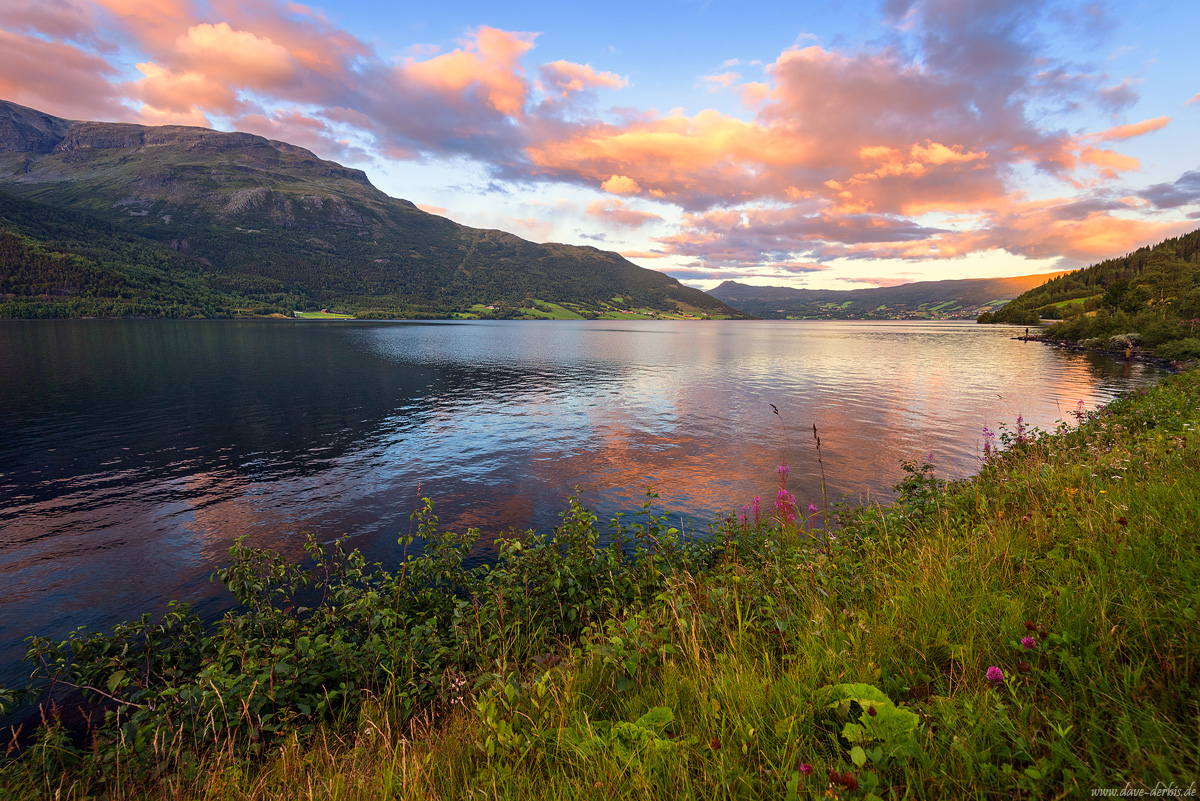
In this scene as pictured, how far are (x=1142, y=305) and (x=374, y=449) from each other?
153222 millimetres

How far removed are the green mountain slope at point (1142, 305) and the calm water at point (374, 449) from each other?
2437 centimetres

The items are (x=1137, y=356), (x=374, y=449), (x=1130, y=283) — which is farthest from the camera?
(x=1130, y=283)

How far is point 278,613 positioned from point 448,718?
4.88 meters

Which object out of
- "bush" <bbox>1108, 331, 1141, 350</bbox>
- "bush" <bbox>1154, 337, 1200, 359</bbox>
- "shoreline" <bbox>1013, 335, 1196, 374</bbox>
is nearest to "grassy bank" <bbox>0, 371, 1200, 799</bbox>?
"shoreline" <bbox>1013, 335, 1196, 374</bbox>

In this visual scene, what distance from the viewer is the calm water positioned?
16.9 metres

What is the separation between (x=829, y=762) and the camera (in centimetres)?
298

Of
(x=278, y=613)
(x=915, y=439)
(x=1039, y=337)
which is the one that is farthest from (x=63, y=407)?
(x=1039, y=337)

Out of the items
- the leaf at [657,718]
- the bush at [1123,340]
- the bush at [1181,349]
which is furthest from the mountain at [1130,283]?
the leaf at [657,718]

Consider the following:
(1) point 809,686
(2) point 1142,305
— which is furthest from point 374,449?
(2) point 1142,305

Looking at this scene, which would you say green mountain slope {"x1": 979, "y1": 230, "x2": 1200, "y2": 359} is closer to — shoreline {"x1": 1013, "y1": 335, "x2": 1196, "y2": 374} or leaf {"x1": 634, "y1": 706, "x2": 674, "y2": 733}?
shoreline {"x1": 1013, "y1": 335, "x2": 1196, "y2": 374}

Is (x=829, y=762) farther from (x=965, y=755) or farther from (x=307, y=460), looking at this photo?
(x=307, y=460)

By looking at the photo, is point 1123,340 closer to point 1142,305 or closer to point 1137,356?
point 1137,356

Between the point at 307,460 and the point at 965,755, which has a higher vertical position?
the point at 965,755

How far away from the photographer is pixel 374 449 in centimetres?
2953
